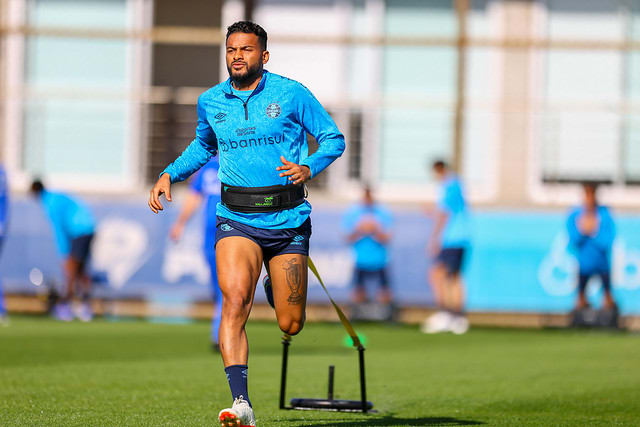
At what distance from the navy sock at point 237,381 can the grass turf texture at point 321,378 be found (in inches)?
38.1

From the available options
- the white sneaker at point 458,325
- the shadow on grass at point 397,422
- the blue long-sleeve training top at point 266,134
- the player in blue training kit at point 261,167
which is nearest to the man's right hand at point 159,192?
the player in blue training kit at point 261,167

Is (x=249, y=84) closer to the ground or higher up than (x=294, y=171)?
higher up

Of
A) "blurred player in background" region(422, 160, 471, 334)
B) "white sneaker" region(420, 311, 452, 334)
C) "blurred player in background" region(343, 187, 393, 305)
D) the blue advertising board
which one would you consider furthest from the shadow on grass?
"blurred player in background" region(343, 187, 393, 305)

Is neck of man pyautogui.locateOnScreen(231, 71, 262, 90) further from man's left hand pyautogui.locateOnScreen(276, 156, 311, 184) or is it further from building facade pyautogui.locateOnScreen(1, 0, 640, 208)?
building facade pyautogui.locateOnScreen(1, 0, 640, 208)

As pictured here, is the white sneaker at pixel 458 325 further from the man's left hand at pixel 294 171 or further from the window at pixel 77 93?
the man's left hand at pixel 294 171

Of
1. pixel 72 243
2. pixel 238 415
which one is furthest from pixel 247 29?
pixel 72 243

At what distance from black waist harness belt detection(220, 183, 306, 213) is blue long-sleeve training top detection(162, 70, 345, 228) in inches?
1.1

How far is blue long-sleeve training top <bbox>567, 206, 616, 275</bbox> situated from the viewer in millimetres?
18438

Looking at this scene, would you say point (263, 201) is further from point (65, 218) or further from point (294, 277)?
point (65, 218)

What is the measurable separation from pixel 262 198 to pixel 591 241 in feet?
40.0

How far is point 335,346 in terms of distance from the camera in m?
14.9

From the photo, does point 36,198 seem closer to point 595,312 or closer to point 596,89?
point 595,312

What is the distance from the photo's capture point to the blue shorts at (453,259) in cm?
1880

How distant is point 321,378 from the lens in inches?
429
